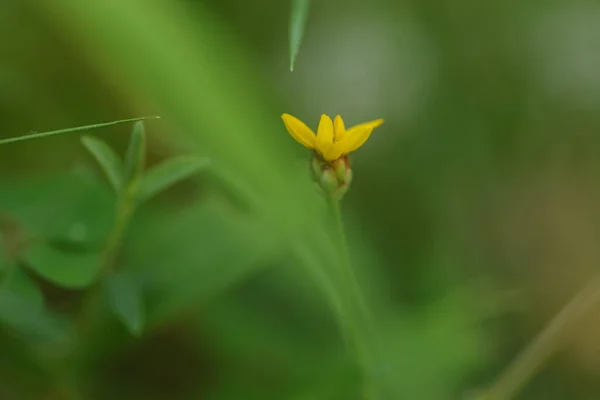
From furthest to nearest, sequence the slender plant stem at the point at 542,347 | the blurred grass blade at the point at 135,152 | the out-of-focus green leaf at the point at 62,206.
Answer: the slender plant stem at the point at 542,347, the out-of-focus green leaf at the point at 62,206, the blurred grass blade at the point at 135,152

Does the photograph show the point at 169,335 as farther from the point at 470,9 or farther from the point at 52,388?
the point at 470,9

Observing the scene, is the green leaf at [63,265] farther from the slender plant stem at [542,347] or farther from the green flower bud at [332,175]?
the slender plant stem at [542,347]

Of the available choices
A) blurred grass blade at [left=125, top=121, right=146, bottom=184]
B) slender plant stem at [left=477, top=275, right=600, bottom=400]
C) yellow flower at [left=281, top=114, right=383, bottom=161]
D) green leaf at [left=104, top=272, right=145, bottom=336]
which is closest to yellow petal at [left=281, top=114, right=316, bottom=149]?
yellow flower at [left=281, top=114, right=383, bottom=161]

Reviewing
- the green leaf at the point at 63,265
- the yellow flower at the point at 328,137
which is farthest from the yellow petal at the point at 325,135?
the green leaf at the point at 63,265

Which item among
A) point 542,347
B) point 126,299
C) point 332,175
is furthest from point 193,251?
point 542,347

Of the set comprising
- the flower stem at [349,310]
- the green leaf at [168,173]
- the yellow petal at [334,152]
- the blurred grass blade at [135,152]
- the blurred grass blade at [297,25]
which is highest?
the blurred grass blade at [297,25]

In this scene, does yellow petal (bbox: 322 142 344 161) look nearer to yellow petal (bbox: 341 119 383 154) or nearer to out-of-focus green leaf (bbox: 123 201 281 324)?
yellow petal (bbox: 341 119 383 154)

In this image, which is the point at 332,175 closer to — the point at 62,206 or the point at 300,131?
the point at 300,131

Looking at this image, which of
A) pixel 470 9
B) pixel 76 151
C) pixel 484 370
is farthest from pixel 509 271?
pixel 76 151
